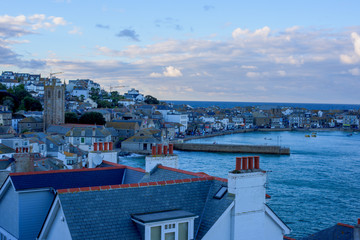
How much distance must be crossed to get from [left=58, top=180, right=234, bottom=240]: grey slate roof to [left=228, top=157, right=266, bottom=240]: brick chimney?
241 millimetres

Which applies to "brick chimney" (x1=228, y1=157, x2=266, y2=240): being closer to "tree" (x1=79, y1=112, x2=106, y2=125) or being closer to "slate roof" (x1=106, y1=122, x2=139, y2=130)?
"slate roof" (x1=106, y1=122, x2=139, y2=130)

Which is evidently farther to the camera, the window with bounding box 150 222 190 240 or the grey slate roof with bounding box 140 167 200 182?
the grey slate roof with bounding box 140 167 200 182

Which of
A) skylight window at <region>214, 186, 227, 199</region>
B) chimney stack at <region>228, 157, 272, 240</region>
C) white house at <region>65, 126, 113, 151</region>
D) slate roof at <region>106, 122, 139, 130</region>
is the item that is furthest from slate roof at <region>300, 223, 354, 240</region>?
slate roof at <region>106, 122, 139, 130</region>

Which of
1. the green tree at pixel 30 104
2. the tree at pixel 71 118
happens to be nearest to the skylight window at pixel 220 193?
the tree at pixel 71 118

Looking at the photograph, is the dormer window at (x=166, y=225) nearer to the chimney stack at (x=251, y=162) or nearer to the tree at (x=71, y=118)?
the chimney stack at (x=251, y=162)

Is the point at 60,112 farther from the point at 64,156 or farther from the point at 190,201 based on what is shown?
the point at 190,201

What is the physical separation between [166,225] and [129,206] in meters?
0.82

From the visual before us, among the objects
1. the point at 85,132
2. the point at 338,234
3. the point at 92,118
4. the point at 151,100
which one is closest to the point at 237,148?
the point at 85,132

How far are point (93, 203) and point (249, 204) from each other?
2.82m

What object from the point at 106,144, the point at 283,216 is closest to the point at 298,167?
the point at 283,216

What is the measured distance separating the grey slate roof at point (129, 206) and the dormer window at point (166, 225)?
0.24 m

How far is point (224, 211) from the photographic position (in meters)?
7.17

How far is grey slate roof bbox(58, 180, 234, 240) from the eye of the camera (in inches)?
254

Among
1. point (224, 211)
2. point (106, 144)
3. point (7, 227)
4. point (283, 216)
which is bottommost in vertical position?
point (283, 216)
